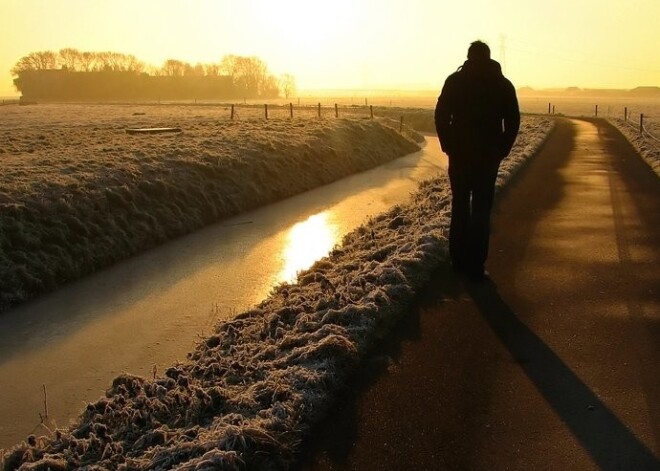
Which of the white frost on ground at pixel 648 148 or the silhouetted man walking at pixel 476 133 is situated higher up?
the silhouetted man walking at pixel 476 133

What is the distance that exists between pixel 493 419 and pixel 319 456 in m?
1.20

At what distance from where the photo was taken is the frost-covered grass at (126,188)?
35.3ft

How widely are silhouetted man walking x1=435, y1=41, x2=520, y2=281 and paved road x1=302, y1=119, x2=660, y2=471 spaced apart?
0.62 m

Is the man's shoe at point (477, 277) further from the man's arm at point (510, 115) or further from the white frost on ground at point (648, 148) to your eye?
the white frost on ground at point (648, 148)

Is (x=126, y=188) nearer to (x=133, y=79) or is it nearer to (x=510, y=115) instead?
(x=510, y=115)

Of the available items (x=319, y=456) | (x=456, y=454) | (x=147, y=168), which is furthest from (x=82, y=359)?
(x=147, y=168)

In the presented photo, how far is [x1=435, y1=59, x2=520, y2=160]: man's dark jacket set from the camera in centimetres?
637

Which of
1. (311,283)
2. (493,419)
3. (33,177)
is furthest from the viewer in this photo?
(33,177)

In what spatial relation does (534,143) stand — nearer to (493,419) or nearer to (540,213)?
(540,213)

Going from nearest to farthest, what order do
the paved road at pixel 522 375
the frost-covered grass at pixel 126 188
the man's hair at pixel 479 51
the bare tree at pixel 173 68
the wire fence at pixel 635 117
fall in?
the paved road at pixel 522 375, the man's hair at pixel 479 51, the frost-covered grass at pixel 126 188, the wire fence at pixel 635 117, the bare tree at pixel 173 68

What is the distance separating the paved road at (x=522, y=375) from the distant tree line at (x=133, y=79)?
137825 millimetres

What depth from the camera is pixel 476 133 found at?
6.52 metres

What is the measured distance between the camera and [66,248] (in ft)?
36.4

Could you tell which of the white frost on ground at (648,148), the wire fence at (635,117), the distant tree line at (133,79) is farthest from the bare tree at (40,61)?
the white frost on ground at (648,148)
